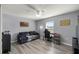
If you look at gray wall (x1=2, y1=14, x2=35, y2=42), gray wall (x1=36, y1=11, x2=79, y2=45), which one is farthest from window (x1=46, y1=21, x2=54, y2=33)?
gray wall (x1=2, y1=14, x2=35, y2=42)

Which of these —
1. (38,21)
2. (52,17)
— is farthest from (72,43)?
(38,21)

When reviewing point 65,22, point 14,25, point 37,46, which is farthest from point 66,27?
point 14,25

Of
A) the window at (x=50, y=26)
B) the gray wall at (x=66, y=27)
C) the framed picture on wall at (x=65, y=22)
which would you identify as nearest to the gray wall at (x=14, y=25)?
the gray wall at (x=66, y=27)

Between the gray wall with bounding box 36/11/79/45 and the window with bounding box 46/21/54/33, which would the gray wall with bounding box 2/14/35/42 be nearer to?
the gray wall with bounding box 36/11/79/45

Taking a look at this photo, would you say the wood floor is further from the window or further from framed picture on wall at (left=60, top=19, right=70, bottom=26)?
framed picture on wall at (left=60, top=19, right=70, bottom=26)

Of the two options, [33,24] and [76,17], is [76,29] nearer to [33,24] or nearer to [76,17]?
[76,17]

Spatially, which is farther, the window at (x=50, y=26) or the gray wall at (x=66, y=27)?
the window at (x=50, y=26)

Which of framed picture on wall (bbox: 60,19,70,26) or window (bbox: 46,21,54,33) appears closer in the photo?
framed picture on wall (bbox: 60,19,70,26)

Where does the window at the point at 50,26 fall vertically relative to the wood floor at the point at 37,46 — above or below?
above

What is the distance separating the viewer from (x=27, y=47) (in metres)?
1.82

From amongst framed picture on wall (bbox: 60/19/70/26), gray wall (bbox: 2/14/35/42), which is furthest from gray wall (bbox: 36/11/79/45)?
gray wall (bbox: 2/14/35/42)

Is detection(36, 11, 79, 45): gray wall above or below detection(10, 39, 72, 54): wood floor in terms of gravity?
above

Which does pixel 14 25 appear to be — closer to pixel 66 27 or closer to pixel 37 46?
pixel 37 46

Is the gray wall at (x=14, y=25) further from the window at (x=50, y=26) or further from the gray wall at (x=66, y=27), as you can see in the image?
the window at (x=50, y=26)
